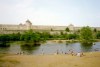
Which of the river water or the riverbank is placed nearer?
the riverbank

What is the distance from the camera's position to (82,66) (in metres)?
21.7

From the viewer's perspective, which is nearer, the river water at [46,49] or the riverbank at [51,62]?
the riverbank at [51,62]

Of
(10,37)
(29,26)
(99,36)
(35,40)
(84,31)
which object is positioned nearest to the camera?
(35,40)

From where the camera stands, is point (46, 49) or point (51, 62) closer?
point (51, 62)

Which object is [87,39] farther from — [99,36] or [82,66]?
[82,66]

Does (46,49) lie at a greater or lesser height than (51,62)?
lesser

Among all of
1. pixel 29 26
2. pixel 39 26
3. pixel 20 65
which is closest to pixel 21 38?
pixel 20 65

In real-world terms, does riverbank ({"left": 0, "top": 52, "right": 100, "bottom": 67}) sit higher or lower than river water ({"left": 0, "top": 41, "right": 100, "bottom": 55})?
higher

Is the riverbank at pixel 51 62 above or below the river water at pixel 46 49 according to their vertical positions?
above

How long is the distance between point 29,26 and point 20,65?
121138 mm

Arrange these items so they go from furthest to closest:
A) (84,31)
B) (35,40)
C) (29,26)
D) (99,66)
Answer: (29,26)
(84,31)
(35,40)
(99,66)

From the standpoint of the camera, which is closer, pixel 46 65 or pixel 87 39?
pixel 46 65

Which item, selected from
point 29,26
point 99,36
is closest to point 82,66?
point 99,36

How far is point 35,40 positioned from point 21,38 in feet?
20.8
